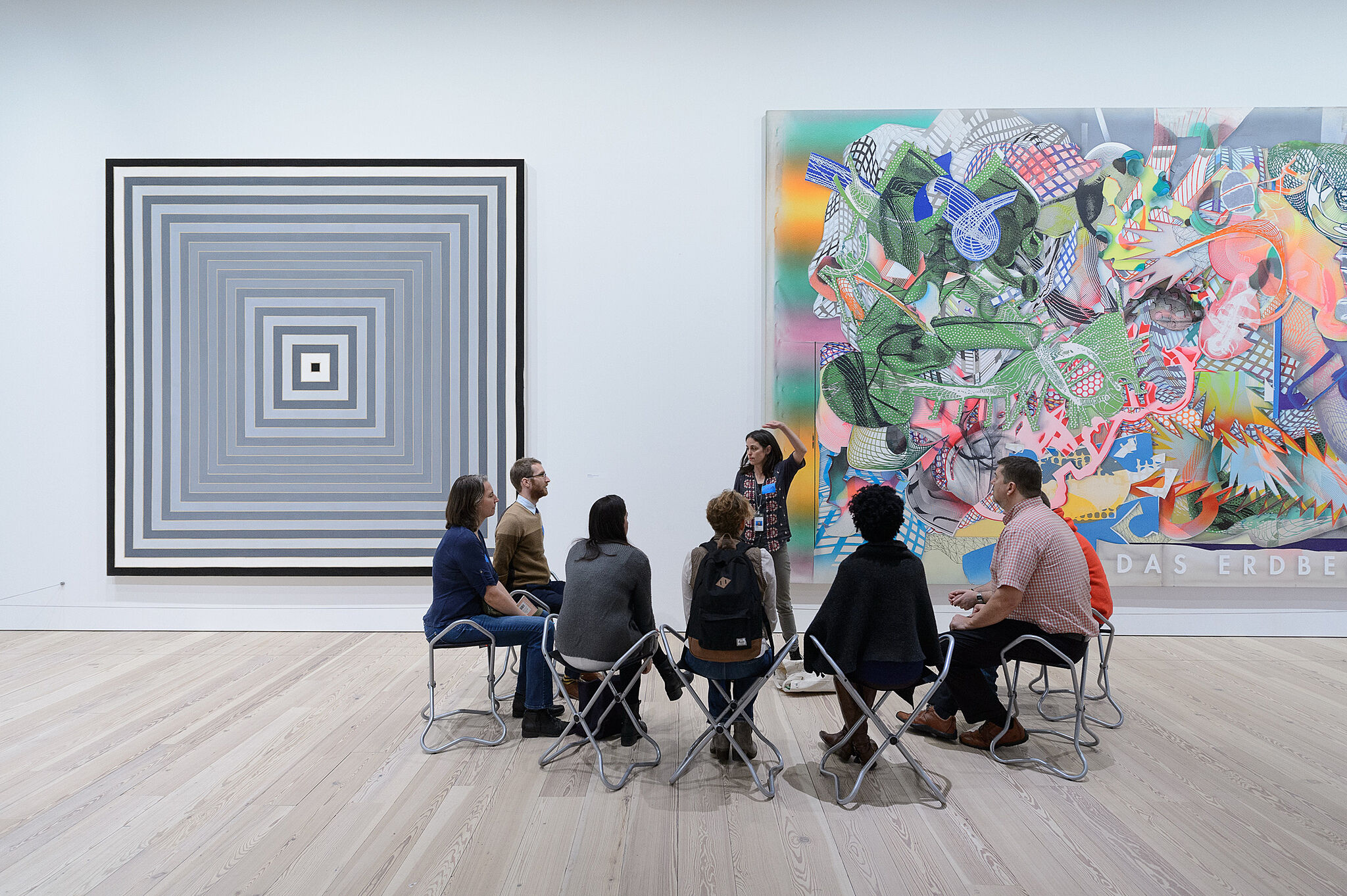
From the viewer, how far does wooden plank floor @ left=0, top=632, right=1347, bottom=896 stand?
2.21 meters

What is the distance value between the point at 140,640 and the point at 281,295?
2358 millimetres

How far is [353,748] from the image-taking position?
3.12m

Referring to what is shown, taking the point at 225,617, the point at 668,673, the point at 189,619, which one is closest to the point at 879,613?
the point at 668,673

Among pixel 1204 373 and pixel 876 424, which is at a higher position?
pixel 1204 373

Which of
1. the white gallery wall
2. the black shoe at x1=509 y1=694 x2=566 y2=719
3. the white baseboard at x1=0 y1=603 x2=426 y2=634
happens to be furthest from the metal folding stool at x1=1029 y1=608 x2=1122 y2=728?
the white baseboard at x1=0 y1=603 x2=426 y2=634

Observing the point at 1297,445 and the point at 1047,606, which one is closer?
the point at 1047,606

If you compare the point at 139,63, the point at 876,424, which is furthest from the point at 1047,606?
the point at 139,63

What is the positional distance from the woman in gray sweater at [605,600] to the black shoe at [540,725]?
467 mm

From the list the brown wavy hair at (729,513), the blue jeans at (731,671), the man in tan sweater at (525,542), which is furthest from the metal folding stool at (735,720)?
the man in tan sweater at (525,542)

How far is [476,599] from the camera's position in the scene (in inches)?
128

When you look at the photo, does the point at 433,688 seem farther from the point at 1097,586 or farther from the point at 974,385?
the point at 974,385

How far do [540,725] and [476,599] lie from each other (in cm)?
61

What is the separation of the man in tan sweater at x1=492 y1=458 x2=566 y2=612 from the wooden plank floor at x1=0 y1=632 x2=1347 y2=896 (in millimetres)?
646

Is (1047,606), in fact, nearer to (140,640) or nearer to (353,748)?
(353,748)
